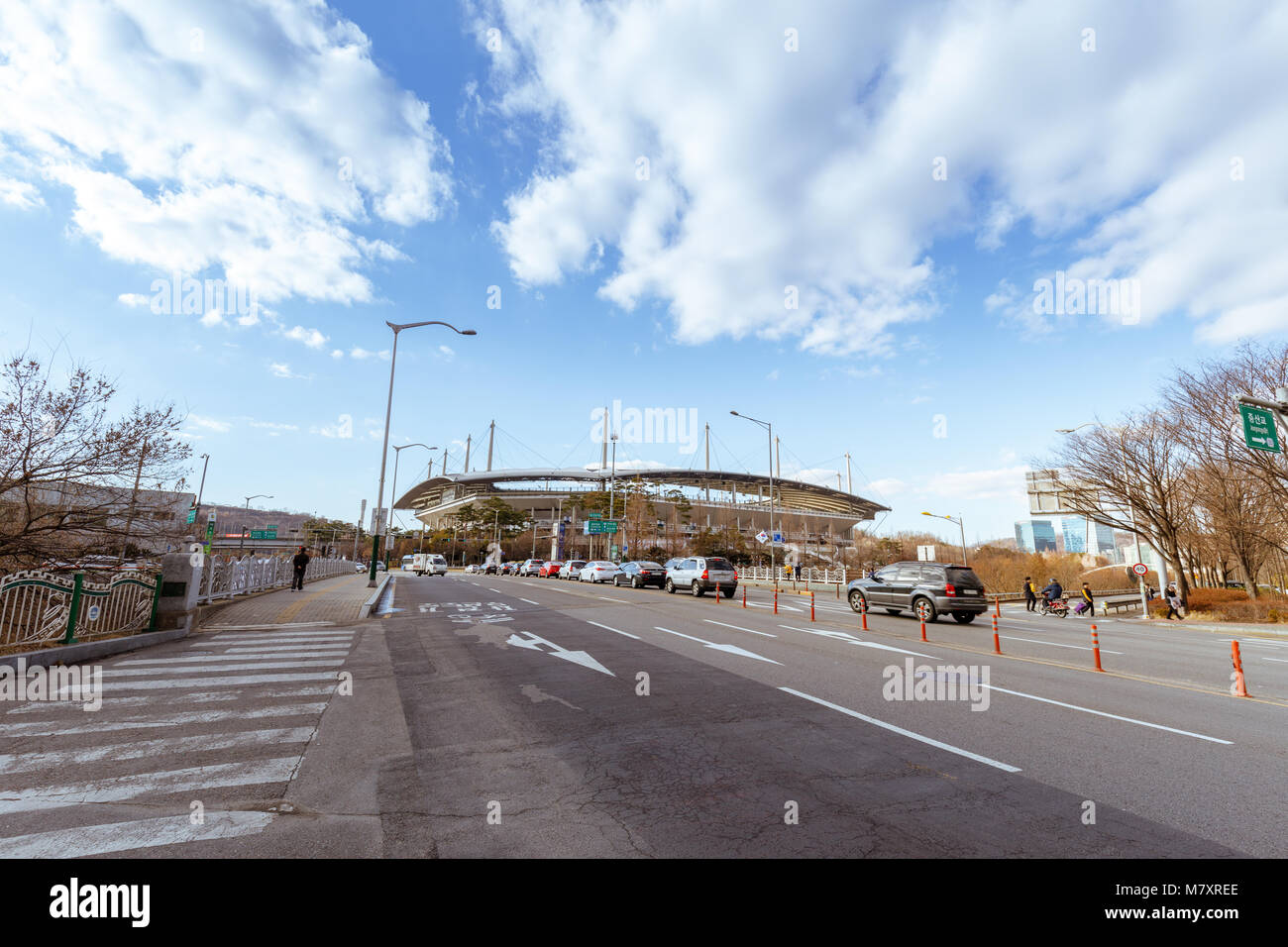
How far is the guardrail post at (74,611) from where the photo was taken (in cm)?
946

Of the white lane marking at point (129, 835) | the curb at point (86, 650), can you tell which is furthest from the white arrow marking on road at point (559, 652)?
the curb at point (86, 650)

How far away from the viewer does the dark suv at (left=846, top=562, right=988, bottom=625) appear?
59.5ft

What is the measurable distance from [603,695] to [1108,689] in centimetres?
733

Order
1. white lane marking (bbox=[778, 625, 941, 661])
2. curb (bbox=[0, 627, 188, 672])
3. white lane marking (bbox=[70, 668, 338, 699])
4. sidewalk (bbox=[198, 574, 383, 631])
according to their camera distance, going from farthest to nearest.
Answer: sidewalk (bbox=[198, 574, 383, 631]), white lane marking (bbox=[778, 625, 941, 661]), curb (bbox=[0, 627, 188, 672]), white lane marking (bbox=[70, 668, 338, 699])

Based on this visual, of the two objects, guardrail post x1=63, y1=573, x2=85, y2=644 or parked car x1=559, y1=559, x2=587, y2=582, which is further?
parked car x1=559, y1=559, x2=587, y2=582

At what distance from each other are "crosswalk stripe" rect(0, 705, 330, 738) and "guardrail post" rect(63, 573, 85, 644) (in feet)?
15.0

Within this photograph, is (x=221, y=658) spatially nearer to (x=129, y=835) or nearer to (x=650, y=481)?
(x=129, y=835)

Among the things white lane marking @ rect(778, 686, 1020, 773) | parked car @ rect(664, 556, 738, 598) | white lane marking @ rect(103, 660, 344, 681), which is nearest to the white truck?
parked car @ rect(664, 556, 738, 598)

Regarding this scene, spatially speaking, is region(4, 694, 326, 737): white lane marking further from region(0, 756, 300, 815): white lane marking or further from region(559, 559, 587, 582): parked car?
region(559, 559, 587, 582): parked car

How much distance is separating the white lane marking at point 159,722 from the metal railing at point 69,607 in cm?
428

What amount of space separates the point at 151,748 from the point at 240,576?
1675 cm

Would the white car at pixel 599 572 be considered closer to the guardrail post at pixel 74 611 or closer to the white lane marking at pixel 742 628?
the white lane marking at pixel 742 628

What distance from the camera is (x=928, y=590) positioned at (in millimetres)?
18547
